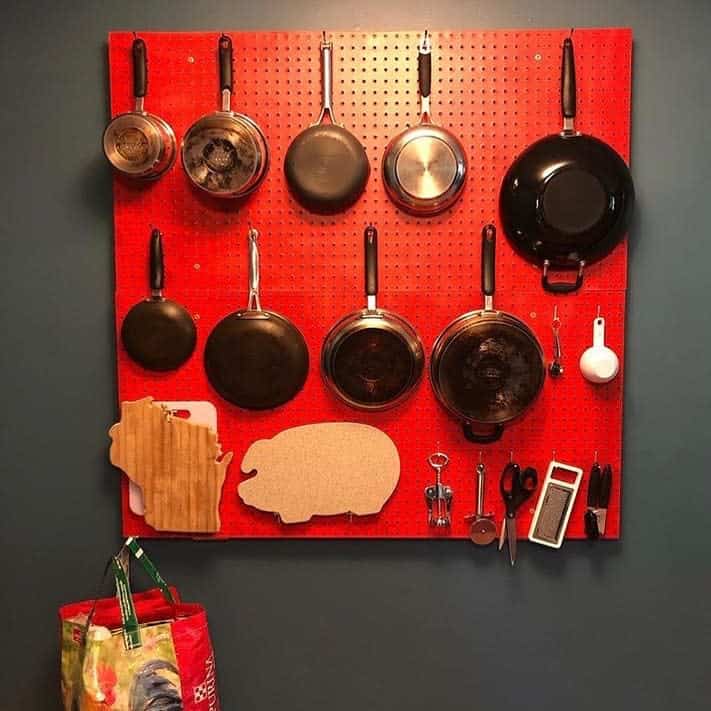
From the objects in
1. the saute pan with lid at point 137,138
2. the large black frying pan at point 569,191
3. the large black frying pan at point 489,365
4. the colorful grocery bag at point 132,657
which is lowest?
the colorful grocery bag at point 132,657

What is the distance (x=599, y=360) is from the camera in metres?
1.49

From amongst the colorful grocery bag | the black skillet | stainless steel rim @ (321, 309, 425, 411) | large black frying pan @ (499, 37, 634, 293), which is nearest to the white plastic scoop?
large black frying pan @ (499, 37, 634, 293)

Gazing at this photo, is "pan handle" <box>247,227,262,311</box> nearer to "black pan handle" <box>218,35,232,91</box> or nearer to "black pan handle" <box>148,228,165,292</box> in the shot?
"black pan handle" <box>148,228,165,292</box>

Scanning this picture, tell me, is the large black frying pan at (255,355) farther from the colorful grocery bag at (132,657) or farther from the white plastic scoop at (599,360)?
the white plastic scoop at (599,360)

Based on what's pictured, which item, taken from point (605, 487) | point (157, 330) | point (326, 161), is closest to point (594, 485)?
point (605, 487)

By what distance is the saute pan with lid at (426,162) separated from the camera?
1469 mm

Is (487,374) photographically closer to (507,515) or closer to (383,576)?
(507,515)

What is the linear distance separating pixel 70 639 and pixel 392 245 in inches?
42.0

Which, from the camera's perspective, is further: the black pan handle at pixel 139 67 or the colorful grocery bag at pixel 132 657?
the black pan handle at pixel 139 67

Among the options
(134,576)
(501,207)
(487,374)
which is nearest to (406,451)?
(487,374)

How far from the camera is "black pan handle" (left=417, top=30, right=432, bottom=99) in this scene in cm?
146

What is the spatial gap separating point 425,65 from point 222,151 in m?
0.46

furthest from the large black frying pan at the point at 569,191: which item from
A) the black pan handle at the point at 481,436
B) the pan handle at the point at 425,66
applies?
the black pan handle at the point at 481,436

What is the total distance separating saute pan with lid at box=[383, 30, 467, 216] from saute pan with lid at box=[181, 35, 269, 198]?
296mm
